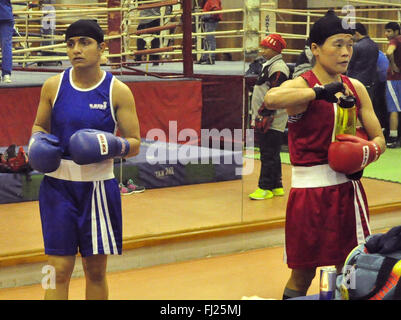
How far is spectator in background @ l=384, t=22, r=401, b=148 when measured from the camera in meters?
7.94

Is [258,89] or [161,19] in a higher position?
[161,19]

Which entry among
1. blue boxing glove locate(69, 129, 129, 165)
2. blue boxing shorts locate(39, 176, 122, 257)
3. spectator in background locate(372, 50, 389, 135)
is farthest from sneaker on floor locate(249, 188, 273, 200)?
blue boxing glove locate(69, 129, 129, 165)

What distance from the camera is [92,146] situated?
123 inches

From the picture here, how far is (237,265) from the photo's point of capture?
508 centimetres

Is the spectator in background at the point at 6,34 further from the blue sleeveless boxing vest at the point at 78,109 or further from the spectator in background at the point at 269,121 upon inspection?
the blue sleeveless boxing vest at the point at 78,109

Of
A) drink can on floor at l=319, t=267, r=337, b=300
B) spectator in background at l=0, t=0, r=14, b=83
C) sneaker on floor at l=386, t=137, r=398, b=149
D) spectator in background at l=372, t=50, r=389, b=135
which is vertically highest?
spectator in background at l=0, t=0, r=14, b=83

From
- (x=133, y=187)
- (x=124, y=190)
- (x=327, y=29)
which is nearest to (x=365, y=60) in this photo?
(x=133, y=187)

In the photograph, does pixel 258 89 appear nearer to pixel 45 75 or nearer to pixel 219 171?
pixel 219 171

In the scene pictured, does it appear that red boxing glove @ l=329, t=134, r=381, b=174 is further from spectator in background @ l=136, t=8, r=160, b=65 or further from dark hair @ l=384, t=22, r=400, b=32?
dark hair @ l=384, t=22, r=400, b=32

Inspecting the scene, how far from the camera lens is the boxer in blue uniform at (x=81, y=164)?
3.27 metres

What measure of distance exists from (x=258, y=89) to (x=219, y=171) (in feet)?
3.82

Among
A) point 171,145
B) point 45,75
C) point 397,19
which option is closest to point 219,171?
point 171,145

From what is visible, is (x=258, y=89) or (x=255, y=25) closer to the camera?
(x=255, y=25)

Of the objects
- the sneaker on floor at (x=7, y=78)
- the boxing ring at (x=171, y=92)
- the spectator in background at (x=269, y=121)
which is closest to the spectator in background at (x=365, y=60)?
the boxing ring at (x=171, y=92)
